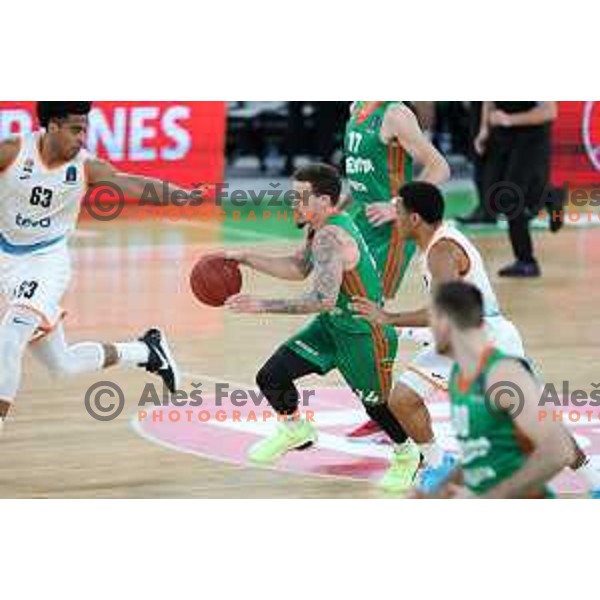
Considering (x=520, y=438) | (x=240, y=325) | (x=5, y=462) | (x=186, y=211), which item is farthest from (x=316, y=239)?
(x=186, y=211)

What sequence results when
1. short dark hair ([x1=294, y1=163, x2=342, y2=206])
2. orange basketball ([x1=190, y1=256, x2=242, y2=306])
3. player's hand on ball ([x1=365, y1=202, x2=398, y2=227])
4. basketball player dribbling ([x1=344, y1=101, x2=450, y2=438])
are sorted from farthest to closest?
basketball player dribbling ([x1=344, y1=101, x2=450, y2=438])
player's hand on ball ([x1=365, y1=202, x2=398, y2=227])
orange basketball ([x1=190, y1=256, x2=242, y2=306])
short dark hair ([x1=294, y1=163, x2=342, y2=206])

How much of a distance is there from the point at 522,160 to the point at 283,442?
309 inches

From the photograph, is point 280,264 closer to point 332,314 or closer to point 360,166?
point 332,314

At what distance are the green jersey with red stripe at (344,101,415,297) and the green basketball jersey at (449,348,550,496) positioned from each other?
421 cm

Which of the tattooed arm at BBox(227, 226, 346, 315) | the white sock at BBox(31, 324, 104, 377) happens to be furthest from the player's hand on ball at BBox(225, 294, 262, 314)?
the white sock at BBox(31, 324, 104, 377)

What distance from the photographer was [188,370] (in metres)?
14.4

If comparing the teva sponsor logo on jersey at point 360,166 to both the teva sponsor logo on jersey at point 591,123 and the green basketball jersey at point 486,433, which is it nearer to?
the green basketball jersey at point 486,433

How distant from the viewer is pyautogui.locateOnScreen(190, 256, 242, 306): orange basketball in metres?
11.0

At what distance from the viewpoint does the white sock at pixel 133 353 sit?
12008mm

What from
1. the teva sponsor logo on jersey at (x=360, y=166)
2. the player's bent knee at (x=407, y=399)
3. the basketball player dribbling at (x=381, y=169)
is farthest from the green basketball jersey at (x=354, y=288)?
the teva sponsor logo on jersey at (x=360, y=166)

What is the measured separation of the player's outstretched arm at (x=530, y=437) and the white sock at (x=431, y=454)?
297cm

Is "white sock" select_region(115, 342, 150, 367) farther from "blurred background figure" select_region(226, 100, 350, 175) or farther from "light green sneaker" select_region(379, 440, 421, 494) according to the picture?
"blurred background figure" select_region(226, 100, 350, 175)

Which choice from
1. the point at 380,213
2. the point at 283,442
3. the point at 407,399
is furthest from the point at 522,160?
the point at 407,399

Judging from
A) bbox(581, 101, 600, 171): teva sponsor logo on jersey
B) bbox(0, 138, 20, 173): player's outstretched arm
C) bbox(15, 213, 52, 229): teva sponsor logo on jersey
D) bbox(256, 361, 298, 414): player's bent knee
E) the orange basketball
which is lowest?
bbox(581, 101, 600, 171): teva sponsor logo on jersey
